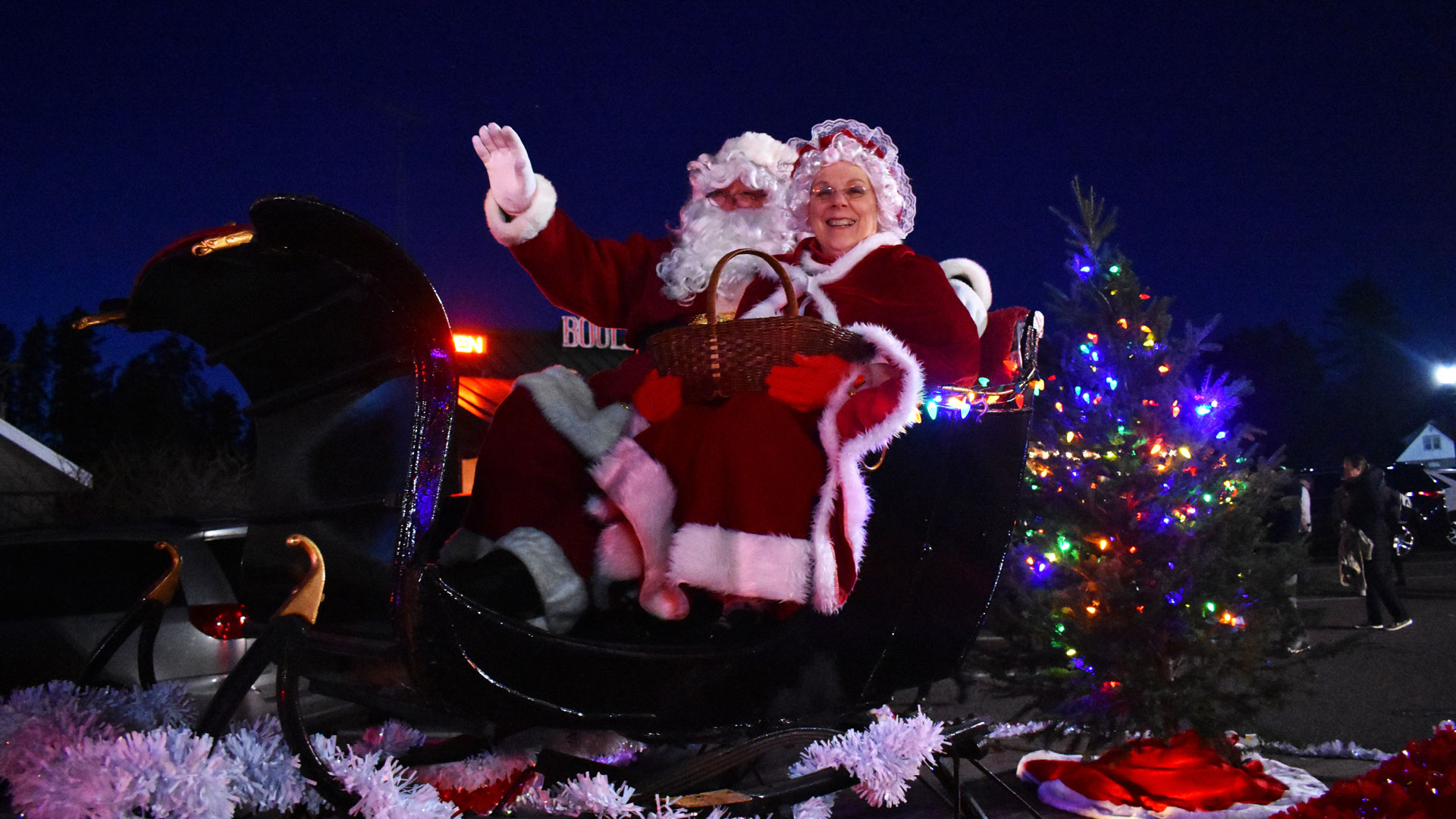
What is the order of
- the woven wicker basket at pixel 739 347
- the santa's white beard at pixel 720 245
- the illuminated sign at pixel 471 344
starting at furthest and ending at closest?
the illuminated sign at pixel 471 344 < the santa's white beard at pixel 720 245 < the woven wicker basket at pixel 739 347

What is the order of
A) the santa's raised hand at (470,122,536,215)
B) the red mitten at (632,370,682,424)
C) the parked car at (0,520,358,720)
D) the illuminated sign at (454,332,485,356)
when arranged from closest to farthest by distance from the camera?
the red mitten at (632,370,682,424)
the santa's raised hand at (470,122,536,215)
the parked car at (0,520,358,720)
the illuminated sign at (454,332,485,356)

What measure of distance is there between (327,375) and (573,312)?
1455 millimetres

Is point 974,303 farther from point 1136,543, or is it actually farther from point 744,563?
point 1136,543

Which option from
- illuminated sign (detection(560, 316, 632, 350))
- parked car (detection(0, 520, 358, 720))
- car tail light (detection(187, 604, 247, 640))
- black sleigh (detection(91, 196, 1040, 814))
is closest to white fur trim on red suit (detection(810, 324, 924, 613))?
black sleigh (detection(91, 196, 1040, 814))

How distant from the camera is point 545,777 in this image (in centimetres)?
183

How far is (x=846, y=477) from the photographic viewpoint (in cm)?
197

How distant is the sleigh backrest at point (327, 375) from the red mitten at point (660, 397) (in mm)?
713

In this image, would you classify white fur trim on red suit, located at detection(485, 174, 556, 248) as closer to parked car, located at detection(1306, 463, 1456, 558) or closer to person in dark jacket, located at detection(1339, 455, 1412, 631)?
person in dark jacket, located at detection(1339, 455, 1412, 631)

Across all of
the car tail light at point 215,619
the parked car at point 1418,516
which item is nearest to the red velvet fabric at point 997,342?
the car tail light at point 215,619

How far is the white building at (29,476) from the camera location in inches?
579

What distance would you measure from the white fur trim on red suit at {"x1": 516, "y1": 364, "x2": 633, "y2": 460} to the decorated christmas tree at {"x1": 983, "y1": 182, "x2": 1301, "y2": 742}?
9.85 ft

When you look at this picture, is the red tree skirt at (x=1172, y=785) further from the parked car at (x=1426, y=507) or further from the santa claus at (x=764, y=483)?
the parked car at (x=1426, y=507)

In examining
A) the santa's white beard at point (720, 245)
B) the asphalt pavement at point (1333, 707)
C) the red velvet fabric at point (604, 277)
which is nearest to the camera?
the red velvet fabric at point (604, 277)

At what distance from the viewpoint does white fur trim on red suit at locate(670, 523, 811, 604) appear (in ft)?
6.24
